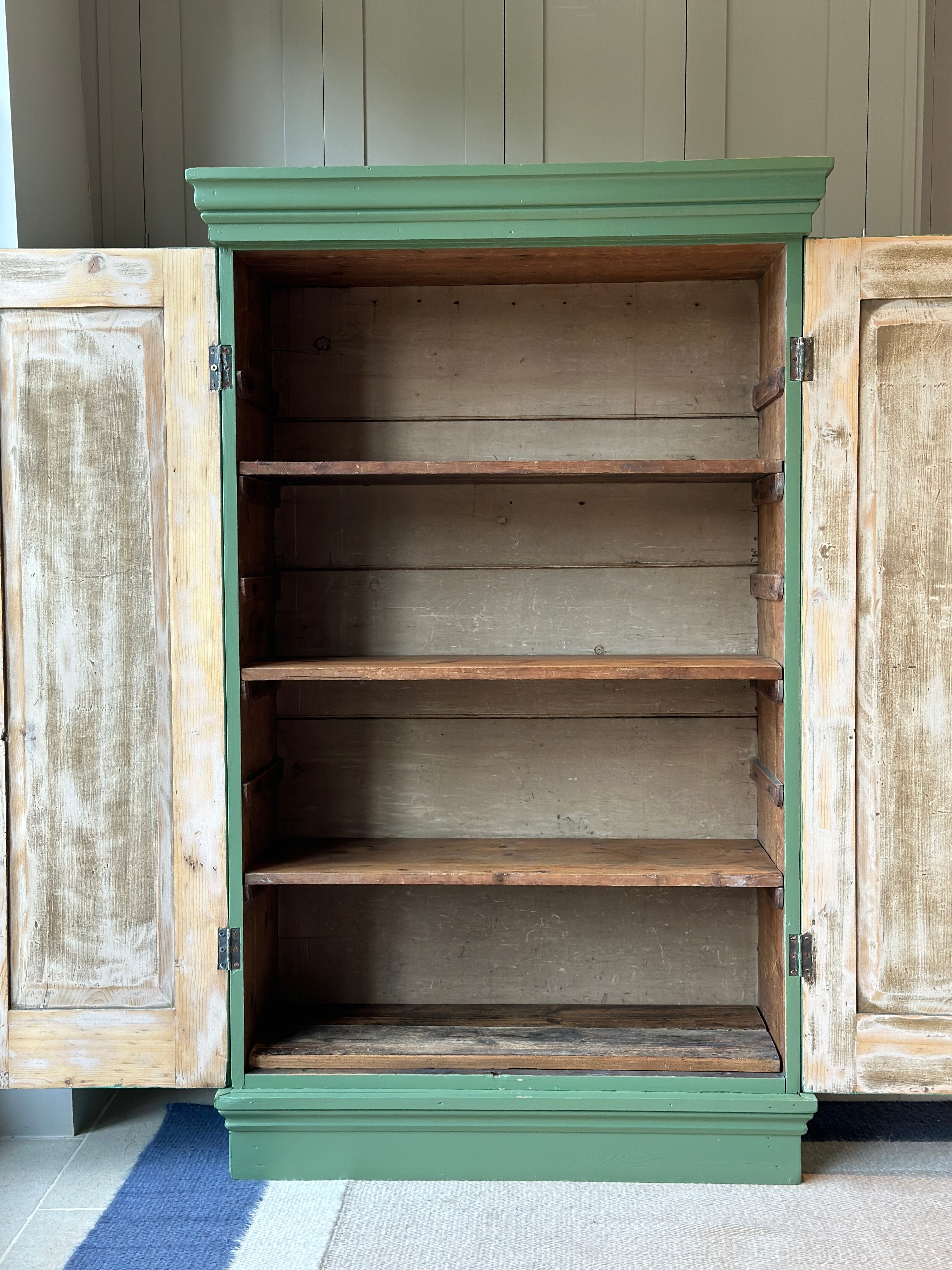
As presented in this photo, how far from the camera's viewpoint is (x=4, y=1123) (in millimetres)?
2289

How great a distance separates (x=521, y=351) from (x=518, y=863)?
Answer: 1161 mm

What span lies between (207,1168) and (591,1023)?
2.85ft

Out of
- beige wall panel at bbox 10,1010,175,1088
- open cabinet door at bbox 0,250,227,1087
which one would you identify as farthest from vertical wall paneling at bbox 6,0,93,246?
beige wall panel at bbox 10,1010,175,1088

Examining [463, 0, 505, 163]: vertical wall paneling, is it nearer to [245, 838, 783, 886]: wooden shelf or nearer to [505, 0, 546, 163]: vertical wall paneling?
[505, 0, 546, 163]: vertical wall paneling

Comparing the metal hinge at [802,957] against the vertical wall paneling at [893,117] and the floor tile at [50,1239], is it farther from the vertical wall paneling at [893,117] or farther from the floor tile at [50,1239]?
the vertical wall paneling at [893,117]

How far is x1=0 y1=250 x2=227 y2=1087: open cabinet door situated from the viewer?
2.02 metres

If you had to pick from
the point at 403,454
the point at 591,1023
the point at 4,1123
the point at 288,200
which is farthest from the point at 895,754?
the point at 4,1123

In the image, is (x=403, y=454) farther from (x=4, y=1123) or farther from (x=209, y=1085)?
(x=4, y=1123)

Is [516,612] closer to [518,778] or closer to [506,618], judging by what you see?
[506,618]

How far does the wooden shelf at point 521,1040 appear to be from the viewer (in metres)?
2.10

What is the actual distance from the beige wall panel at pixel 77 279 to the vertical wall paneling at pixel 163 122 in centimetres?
54

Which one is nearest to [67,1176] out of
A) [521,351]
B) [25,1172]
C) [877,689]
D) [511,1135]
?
[25,1172]

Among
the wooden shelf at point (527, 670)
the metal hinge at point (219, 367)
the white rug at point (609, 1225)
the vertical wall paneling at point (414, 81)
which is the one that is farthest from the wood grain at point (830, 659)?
the metal hinge at point (219, 367)

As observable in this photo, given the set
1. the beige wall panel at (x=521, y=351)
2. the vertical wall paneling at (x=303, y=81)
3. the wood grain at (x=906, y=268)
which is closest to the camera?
the wood grain at (x=906, y=268)
